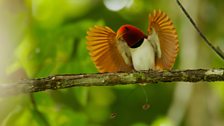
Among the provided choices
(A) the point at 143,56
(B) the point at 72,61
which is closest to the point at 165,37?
(A) the point at 143,56

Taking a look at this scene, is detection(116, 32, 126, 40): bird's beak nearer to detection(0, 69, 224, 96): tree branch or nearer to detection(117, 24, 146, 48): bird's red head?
detection(117, 24, 146, 48): bird's red head

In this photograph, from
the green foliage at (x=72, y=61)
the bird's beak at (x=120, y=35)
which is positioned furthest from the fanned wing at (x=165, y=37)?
the green foliage at (x=72, y=61)

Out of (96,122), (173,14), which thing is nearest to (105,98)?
(96,122)

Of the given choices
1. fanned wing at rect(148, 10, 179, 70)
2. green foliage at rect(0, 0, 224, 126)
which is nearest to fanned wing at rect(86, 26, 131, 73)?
fanned wing at rect(148, 10, 179, 70)

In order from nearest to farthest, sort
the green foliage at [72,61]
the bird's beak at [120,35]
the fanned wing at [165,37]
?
the fanned wing at [165,37], the bird's beak at [120,35], the green foliage at [72,61]

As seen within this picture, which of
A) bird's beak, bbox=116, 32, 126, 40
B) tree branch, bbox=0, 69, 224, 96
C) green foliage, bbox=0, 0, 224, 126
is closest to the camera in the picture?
tree branch, bbox=0, 69, 224, 96

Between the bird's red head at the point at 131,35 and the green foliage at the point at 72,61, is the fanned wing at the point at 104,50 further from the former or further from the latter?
the green foliage at the point at 72,61

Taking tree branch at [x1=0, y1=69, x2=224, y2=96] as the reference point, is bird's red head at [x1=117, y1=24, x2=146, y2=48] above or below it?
above
